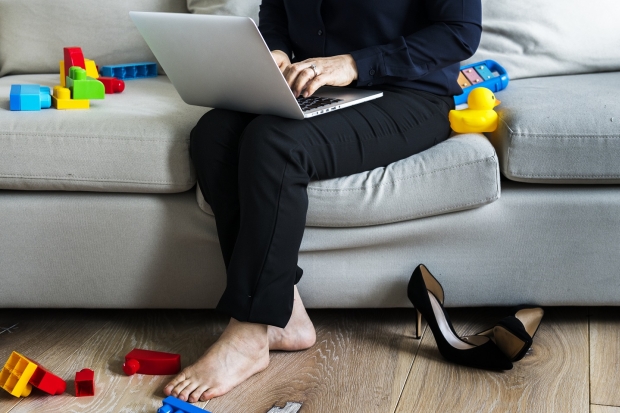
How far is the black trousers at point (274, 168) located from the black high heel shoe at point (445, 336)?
0.21m

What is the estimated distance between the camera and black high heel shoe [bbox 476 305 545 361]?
119cm

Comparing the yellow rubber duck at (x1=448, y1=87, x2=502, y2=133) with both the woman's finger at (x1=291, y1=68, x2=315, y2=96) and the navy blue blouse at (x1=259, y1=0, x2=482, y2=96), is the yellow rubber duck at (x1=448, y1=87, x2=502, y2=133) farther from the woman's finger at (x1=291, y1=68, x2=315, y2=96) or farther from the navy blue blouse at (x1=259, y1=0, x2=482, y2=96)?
the woman's finger at (x1=291, y1=68, x2=315, y2=96)

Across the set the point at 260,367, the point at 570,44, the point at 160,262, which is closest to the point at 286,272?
the point at 260,367

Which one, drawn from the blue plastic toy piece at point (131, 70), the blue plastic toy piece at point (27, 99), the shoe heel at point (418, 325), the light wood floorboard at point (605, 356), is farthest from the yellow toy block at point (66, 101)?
the light wood floorboard at point (605, 356)

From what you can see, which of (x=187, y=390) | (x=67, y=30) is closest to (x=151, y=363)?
(x=187, y=390)

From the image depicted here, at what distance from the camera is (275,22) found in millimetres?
1565

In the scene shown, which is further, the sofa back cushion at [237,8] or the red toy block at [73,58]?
the sofa back cushion at [237,8]

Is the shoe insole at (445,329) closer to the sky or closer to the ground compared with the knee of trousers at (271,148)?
closer to the ground

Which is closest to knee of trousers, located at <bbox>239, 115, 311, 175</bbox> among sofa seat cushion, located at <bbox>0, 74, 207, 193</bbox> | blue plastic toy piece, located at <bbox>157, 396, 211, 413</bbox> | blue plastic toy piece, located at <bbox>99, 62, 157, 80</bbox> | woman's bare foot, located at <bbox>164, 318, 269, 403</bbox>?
sofa seat cushion, located at <bbox>0, 74, 207, 193</bbox>

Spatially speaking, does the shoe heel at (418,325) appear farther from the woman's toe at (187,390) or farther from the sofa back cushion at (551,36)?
the sofa back cushion at (551,36)

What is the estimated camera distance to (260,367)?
47.8 inches

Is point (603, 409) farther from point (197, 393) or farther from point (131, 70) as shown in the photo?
point (131, 70)

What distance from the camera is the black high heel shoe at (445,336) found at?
1.20 m

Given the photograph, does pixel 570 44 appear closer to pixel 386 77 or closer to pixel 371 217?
pixel 386 77
